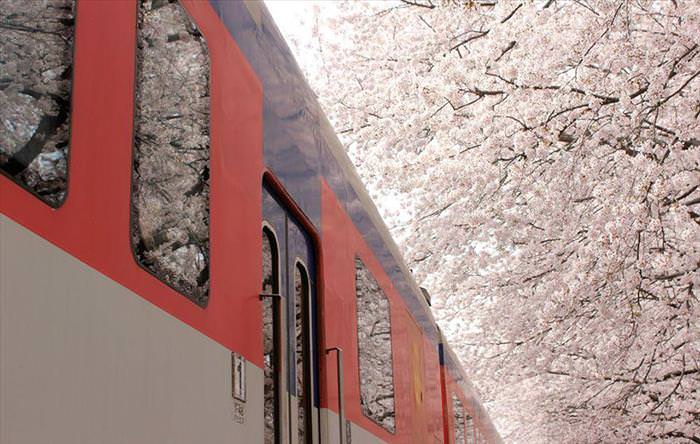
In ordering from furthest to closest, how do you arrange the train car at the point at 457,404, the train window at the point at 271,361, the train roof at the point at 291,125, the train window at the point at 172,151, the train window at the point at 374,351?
the train car at the point at 457,404 → the train window at the point at 374,351 → the train roof at the point at 291,125 → the train window at the point at 271,361 → the train window at the point at 172,151

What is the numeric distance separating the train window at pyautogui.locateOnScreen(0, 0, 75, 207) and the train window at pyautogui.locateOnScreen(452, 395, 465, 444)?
27.3 feet

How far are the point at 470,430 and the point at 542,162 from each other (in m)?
3.67

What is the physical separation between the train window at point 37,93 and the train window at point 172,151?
35 cm

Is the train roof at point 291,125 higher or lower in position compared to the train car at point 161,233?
higher

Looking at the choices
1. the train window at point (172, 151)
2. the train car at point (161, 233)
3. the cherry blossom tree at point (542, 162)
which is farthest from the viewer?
the cherry blossom tree at point (542, 162)

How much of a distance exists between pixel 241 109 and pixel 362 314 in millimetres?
2345

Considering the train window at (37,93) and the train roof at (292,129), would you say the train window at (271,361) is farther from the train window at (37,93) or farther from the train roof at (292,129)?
the train window at (37,93)

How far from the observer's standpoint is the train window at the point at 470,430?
11184 mm

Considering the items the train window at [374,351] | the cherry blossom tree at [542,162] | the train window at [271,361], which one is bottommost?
the train window at [271,361]

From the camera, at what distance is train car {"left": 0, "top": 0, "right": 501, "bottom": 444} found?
1.79 metres

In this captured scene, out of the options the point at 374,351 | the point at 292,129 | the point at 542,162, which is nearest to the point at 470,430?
the point at 542,162

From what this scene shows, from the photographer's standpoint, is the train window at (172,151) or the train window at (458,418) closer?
the train window at (172,151)

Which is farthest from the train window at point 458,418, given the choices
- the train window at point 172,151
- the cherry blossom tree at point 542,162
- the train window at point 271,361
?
the train window at point 172,151

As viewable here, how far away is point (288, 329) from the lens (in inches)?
141
